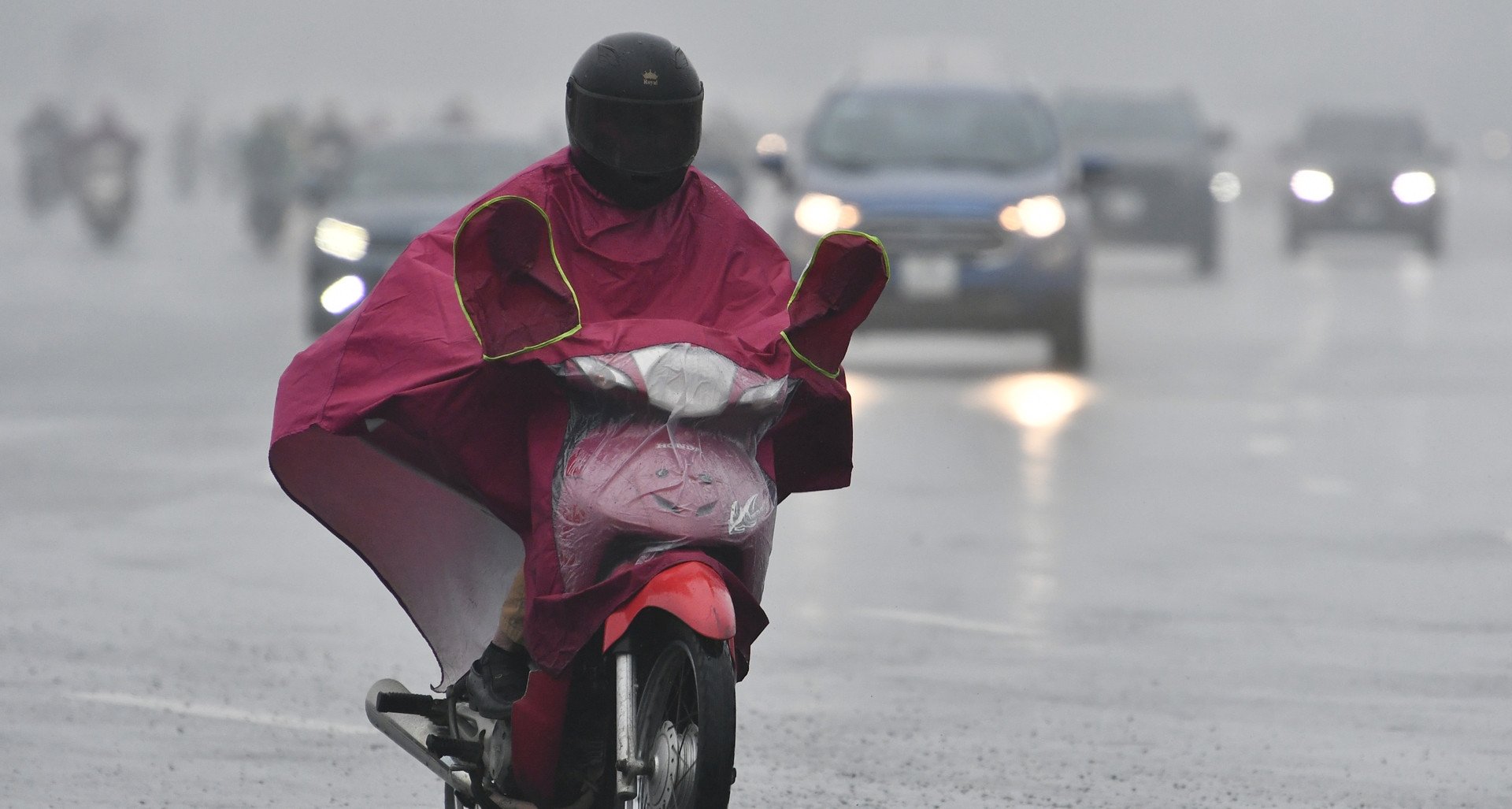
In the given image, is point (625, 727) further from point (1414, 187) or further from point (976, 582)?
point (1414, 187)

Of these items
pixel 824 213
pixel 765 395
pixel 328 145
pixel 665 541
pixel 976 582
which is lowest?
pixel 976 582

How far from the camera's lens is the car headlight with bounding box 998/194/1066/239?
16.7m

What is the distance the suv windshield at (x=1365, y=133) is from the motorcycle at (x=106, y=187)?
14.6 metres

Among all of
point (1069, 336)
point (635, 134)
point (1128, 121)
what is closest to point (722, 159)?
point (1128, 121)

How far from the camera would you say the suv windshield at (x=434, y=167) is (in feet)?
66.2

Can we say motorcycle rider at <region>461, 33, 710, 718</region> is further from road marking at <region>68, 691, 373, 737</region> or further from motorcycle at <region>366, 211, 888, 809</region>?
road marking at <region>68, 691, 373, 737</region>

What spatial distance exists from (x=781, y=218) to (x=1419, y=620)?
9.27 metres

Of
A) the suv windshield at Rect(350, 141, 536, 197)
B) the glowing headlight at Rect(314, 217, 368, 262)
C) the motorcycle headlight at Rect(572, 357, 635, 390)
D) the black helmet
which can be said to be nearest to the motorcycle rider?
the black helmet

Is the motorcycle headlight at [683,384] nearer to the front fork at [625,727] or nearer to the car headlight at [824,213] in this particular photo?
the front fork at [625,727]

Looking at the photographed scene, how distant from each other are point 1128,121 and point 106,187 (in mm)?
12842

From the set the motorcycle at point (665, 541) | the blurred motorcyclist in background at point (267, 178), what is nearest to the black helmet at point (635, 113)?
the motorcycle at point (665, 541)

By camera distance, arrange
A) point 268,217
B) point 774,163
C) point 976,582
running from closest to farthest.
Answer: point 976,582
point 774,163
point 268,217

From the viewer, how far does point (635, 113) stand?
16.2 feet

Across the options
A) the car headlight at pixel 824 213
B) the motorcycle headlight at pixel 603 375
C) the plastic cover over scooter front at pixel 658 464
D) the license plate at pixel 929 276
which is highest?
the car headlight at pixel 824 213
